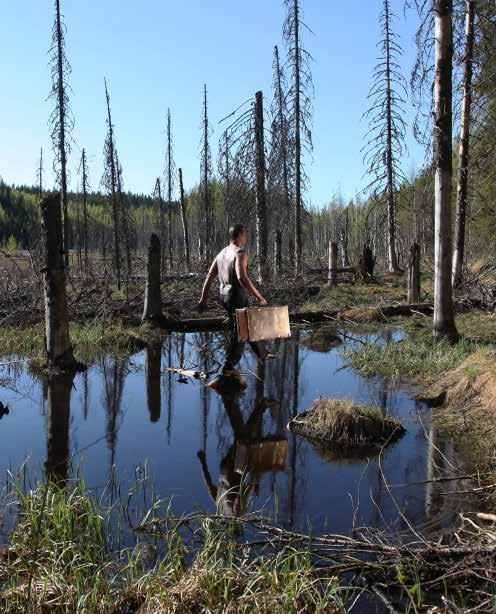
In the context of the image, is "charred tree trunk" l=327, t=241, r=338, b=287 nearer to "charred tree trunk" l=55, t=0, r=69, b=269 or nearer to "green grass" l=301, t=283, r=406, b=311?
"green grass" l=301, t=283, r=406, b=311

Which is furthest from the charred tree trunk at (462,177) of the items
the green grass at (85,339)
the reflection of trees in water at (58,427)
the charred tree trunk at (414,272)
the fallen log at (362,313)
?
the reflection of trees in water at (58,427)

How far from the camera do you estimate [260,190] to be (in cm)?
1834

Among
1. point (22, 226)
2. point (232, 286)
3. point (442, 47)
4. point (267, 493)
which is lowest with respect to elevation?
point (267, 493)

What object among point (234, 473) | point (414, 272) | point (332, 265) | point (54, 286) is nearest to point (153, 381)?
point (54, 286)

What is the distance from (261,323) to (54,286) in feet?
10.5

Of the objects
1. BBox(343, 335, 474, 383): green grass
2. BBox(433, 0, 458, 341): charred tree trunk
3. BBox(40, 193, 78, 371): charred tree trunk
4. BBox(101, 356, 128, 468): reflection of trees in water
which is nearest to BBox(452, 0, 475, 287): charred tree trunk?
BBox(433, 0, 458, 341): charred tree trunk

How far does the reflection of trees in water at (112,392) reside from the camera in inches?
241

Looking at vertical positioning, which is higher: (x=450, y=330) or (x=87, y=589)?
(x=450, y=330)

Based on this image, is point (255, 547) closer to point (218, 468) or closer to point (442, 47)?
point (218, 468)

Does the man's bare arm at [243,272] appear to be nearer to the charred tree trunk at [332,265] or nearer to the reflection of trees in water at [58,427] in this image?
the reflection of trees in water at [58,427]

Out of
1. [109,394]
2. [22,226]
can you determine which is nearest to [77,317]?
[109,394]

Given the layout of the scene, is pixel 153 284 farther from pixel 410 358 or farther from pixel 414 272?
pixel 414 272

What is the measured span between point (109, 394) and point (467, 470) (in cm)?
488

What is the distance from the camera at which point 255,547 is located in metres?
3.61
